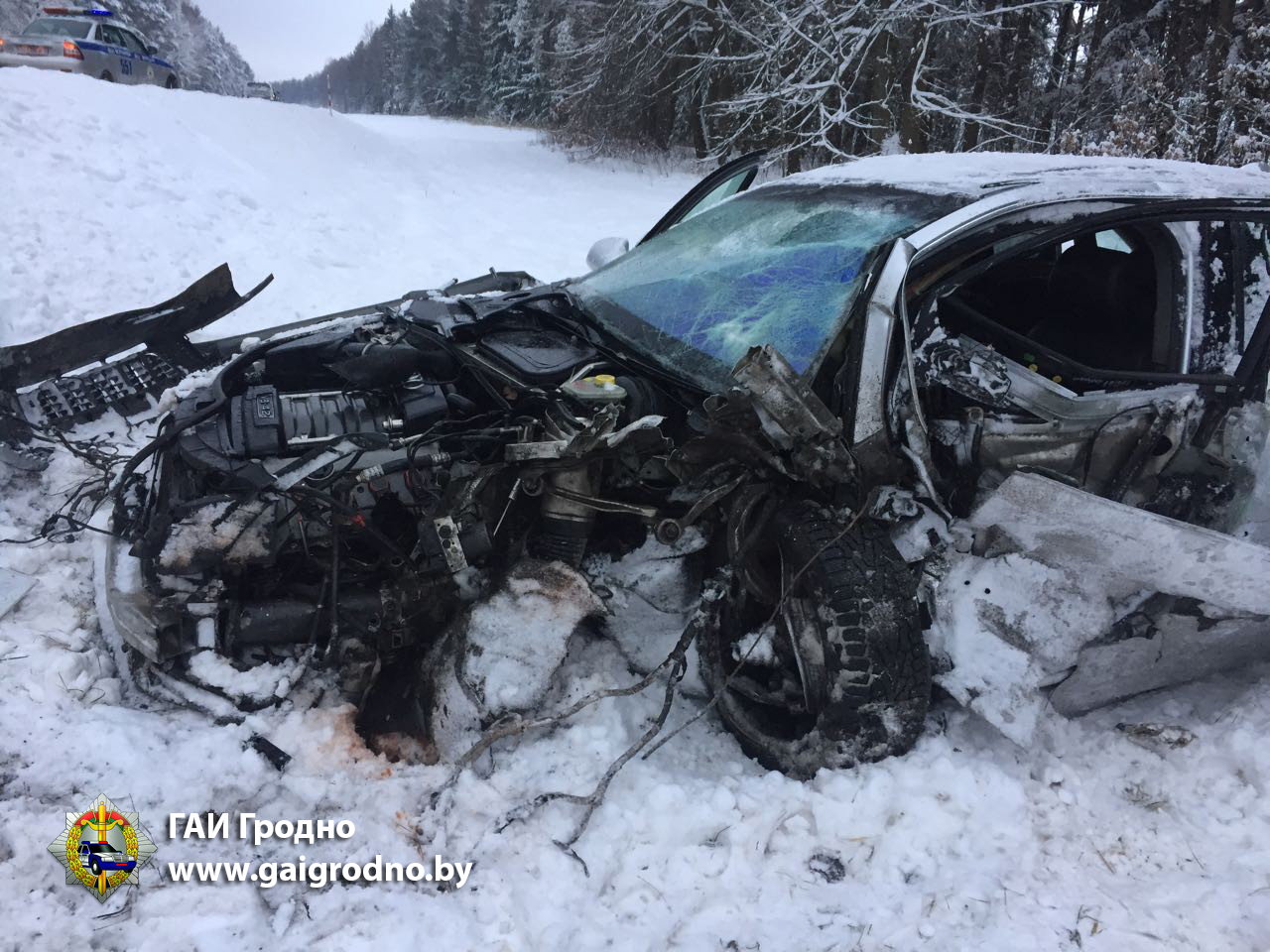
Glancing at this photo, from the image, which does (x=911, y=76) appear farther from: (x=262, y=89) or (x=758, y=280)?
(x=262, y=89)

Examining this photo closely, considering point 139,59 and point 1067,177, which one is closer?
point 1067,177

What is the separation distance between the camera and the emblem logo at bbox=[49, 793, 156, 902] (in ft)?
6.10

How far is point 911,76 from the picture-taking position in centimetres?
1123

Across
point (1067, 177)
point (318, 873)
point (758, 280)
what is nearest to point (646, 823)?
point (318, 873)

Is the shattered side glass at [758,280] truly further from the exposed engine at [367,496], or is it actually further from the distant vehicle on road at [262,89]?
the distant vehicle on road at [262,89]

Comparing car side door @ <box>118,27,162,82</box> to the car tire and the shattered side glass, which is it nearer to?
the shattered side glass

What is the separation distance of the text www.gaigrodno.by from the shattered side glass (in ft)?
5.62

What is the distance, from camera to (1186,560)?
2.05 meters

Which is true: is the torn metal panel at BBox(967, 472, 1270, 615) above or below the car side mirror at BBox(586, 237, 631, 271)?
below

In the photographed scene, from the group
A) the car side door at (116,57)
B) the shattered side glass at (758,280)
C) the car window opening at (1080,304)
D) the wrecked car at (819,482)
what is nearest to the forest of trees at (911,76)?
the car window opening at (1080,304)

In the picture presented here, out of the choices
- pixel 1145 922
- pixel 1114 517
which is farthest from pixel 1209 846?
pixel 1114 517

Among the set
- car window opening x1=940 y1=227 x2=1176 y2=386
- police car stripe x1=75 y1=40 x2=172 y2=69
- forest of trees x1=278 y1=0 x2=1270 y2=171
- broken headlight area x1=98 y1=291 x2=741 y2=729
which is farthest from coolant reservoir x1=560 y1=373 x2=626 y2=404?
police car stripe x1=75 y1=40 x2=172 y2=69

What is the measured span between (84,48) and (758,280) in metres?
14.7

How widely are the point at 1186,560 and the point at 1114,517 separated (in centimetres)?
21
